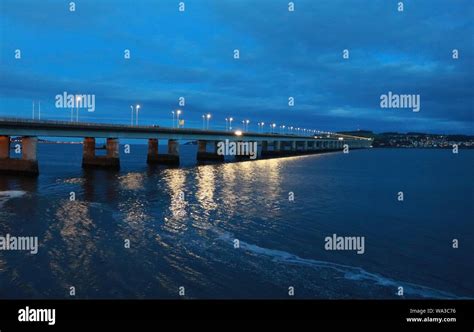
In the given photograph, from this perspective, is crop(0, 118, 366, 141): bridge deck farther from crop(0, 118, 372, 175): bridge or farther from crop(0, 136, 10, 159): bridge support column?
crop(0, 136, 10, 159): bridge support column

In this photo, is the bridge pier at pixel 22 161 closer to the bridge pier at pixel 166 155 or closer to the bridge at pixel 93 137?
the bridge at pixel 93 137

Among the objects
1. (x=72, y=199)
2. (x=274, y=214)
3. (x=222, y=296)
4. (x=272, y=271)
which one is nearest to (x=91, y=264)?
(x=222, y=296)

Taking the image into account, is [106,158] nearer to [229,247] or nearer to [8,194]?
[8,194]

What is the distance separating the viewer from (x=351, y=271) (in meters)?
17.2

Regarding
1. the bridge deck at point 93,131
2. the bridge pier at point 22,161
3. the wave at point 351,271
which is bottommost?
the wave at point 351,271

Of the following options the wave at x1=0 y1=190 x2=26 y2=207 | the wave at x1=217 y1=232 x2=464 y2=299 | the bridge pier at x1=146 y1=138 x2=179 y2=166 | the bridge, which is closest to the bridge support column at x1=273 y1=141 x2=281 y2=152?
the bridge

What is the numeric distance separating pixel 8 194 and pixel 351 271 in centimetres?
3274

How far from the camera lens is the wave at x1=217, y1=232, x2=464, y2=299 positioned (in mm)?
15057

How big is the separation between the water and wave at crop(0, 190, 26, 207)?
0.27 ft

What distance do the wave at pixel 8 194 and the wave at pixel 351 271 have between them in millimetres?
23087

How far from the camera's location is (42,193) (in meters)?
40.0

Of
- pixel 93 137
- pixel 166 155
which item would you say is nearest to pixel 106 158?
pixel 93 137

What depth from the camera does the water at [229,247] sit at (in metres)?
15.2

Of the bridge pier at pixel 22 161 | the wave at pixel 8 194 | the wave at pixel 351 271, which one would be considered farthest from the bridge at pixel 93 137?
the wave at pixel 351 271
